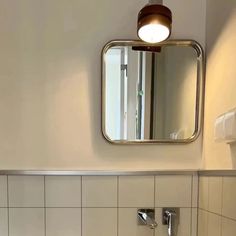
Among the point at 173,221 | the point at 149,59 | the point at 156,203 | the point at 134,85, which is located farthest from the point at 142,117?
the point at 173,221

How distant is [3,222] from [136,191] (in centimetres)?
65

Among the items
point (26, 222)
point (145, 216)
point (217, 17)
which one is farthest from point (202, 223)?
point (217, 17)

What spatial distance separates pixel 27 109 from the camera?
1.51m

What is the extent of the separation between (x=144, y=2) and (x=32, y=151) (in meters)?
0.90

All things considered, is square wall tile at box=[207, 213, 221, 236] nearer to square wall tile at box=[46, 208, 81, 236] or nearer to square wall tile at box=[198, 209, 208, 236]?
square wall tile at box=[198, 209, 208, 236]

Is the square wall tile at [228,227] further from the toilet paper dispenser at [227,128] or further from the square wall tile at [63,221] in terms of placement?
the square wall tile at [63,221]

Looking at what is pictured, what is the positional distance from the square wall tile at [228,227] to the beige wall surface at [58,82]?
0.42 meters

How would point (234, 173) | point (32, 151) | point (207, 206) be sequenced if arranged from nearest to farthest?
1. point (234, 173)
2. point (207, 206)
3. point (32, 151)

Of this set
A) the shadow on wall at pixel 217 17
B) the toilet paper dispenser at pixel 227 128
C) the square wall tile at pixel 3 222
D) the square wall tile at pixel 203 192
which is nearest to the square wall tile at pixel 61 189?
the square wall tile at pixel 3 222

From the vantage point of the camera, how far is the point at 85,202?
4.99 feet

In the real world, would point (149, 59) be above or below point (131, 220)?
above

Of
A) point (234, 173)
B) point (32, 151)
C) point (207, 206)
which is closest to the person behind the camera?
point (234, 173)

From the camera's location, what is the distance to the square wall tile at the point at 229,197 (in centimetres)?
112

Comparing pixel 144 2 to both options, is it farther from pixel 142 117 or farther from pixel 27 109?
pixel 27 109
